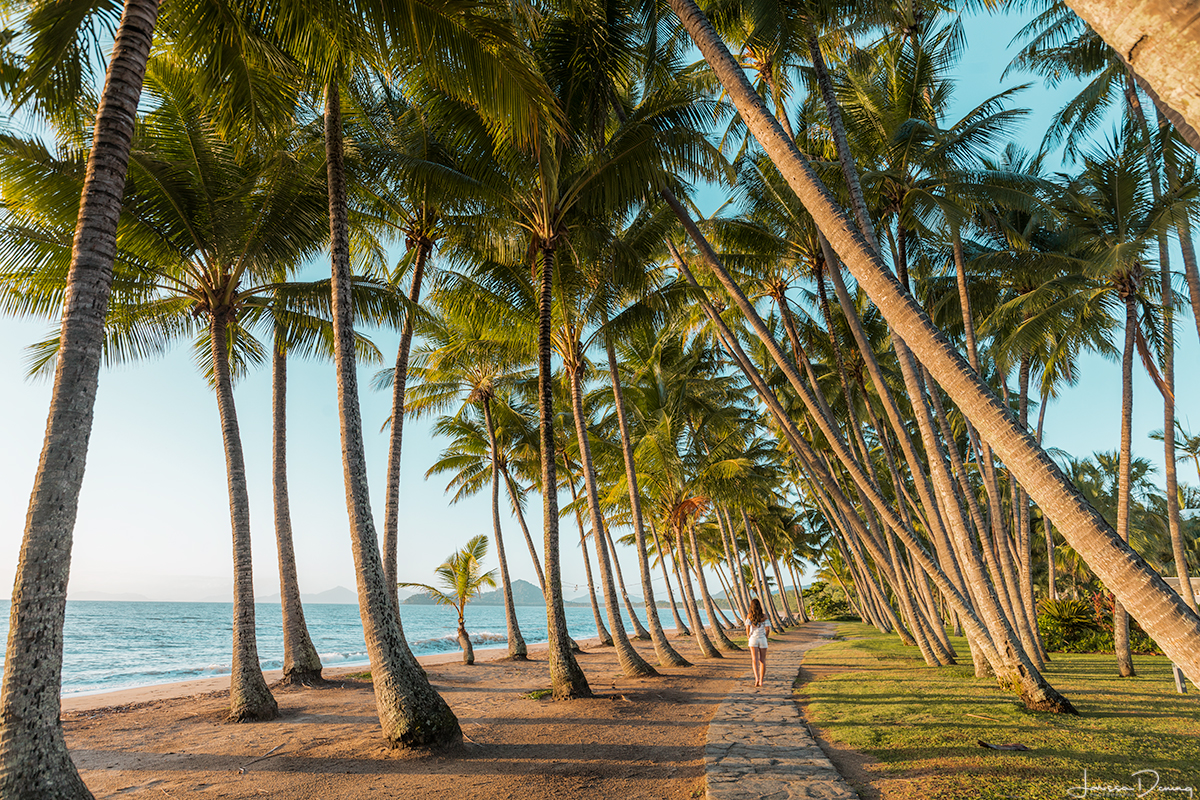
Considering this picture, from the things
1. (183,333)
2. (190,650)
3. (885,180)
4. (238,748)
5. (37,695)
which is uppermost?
(885,180)

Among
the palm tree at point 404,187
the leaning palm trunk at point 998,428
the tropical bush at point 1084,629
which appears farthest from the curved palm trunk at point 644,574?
the tropical bush at point 1084,629

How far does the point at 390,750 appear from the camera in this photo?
566 cm

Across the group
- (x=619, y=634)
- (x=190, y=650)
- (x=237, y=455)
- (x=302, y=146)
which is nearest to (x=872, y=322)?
(x=619, y=634)

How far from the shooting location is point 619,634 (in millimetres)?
11289

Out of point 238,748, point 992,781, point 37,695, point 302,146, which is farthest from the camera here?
point 302,146

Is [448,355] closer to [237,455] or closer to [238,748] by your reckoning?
[237,455]

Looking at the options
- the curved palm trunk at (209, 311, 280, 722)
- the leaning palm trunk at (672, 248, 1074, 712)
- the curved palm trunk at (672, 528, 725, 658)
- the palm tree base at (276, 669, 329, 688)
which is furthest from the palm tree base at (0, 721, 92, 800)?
the curved palm trunk at (672, 528, 725, 658)

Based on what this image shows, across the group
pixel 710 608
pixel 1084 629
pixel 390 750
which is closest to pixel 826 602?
pixel 710 608

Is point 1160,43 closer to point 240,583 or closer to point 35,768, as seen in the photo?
point 35,768

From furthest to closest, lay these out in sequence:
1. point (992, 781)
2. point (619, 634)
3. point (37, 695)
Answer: point (619, 634), point (992, 781), point (37, 695)

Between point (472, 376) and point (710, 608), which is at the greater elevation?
point (472, 376)

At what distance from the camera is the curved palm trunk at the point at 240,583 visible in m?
7.69

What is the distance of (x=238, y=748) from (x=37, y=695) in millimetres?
3345

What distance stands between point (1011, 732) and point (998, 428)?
4211mm
